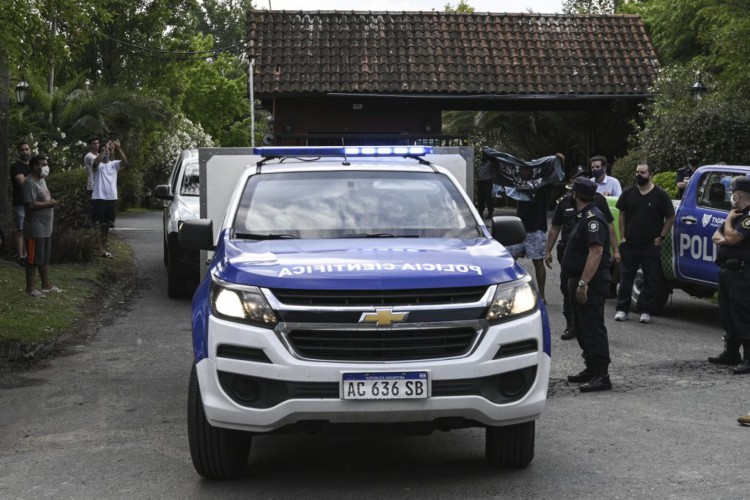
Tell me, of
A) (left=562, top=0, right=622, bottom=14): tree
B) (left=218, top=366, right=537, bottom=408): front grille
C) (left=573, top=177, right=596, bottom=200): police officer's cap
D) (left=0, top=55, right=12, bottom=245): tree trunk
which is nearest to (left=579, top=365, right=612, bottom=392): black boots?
(left=573, top=177, right=596, bottom=200): police officer's cap

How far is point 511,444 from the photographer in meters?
6.51

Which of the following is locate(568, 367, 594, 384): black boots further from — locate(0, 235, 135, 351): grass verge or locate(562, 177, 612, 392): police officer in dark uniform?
locate(0, 235, 135, 351): grass verge

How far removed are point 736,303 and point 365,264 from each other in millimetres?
5225

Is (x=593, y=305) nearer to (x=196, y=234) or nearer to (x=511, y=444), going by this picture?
(x=511, y=444)

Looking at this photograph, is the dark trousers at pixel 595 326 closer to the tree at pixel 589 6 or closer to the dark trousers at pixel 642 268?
the dark trousers at pixel 642 268

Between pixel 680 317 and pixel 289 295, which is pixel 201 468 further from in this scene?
pixel 680 317

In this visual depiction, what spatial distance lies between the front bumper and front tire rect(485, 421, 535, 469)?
38cm

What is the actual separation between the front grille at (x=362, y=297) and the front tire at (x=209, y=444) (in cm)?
79

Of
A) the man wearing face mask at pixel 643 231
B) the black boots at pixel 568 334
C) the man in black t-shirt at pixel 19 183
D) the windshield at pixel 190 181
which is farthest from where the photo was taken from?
the man in black t-shirt at pixel 19 183

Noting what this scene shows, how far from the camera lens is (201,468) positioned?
638cm

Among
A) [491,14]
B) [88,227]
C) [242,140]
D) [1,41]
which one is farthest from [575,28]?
[242,140]

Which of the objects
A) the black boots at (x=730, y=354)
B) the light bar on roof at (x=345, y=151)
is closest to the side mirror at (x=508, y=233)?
the light bar on roof at (x=345, y=151)

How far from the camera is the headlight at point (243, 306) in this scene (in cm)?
596

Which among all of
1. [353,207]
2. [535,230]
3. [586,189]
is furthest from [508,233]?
[535,230]
